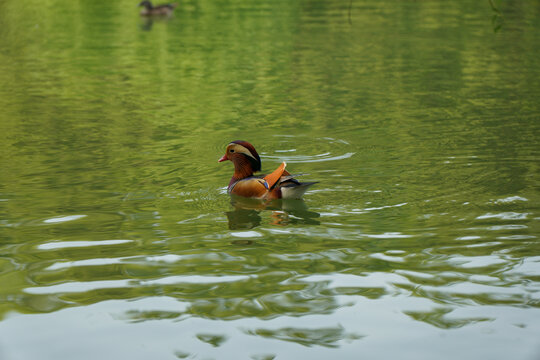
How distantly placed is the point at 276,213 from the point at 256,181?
538 millimetres

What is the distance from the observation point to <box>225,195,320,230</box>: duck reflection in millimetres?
7972

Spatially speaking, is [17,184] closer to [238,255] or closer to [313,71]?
[238,255]

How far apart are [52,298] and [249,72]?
1379 centimetres

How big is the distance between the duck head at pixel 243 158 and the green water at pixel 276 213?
40cm

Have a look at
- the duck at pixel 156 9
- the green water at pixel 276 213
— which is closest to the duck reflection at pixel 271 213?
the green water at pixel 276 213

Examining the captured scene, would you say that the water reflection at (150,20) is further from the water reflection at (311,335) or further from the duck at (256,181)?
the water reflection at (311,335)

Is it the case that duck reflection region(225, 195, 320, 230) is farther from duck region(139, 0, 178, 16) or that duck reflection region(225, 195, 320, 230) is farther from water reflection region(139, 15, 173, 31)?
duck region(139, 0, 178, 16)

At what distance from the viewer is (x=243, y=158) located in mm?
9125

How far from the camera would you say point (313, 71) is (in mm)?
18953

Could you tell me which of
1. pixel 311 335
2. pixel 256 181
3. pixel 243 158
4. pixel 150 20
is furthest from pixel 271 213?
pixel 150 20

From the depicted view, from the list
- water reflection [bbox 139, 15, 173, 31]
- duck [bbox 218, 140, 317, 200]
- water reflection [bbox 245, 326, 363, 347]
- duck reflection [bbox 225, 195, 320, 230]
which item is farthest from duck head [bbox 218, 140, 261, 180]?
water reflection [bbox 139, 15, 173, 31]

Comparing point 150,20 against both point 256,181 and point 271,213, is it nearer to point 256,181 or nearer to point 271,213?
point 256,181

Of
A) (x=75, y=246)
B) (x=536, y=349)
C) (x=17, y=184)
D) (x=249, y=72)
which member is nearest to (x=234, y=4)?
(x=249, y=72)

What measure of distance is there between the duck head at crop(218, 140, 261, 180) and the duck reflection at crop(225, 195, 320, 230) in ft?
1.13
